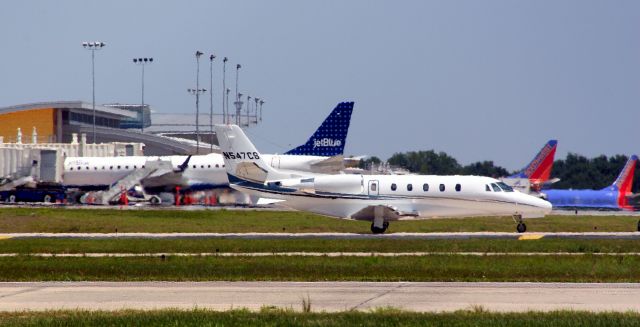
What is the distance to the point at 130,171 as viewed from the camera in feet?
298

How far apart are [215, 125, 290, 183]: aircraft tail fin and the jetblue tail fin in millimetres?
40446

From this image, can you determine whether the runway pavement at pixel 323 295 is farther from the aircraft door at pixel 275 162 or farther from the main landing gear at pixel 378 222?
the aircraft door at pixel 275 162

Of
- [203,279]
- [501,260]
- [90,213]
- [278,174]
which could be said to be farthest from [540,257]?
[90,213]

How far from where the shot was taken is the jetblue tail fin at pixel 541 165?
9350 centimetres

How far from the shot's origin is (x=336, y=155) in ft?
251

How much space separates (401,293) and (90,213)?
42.2m

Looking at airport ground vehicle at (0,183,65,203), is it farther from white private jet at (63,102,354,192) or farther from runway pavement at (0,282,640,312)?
runway pavement at (0,282,640,312)

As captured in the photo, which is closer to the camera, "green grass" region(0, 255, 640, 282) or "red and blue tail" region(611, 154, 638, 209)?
"green grass" region(0, 255, 640, 282)

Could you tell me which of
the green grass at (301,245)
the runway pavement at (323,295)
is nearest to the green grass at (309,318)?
the runway pavement at (323,295)

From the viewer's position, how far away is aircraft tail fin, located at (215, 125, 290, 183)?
55.3m

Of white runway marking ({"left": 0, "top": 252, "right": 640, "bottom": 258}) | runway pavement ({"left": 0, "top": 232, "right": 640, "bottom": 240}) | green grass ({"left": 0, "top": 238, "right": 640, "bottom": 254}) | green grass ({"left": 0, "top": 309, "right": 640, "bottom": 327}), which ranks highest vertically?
runway pavement ({"left": 0, "top": 232, "right": 640, "bottom": 240})

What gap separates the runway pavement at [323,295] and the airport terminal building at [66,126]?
9484 centimetres

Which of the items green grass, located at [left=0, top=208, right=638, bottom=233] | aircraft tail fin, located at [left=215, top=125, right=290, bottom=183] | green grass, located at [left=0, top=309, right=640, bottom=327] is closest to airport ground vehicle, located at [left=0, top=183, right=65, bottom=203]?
green grass, located at [left=0, top=208, right=638, bottom=233]

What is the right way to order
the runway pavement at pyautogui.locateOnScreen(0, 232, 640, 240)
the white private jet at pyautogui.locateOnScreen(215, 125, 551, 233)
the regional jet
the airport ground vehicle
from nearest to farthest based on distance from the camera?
the runway pavement at pyautogui.locateOnScreen(0, 232, 640, 240) < the white private jet at pyautogui.locateOnScreen(215, 125, 551, 233) < the airport ground vehicle < the regional jet
